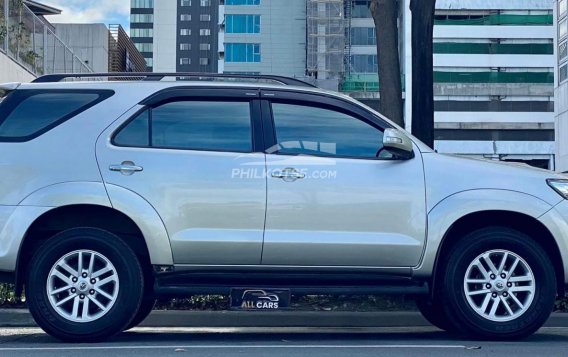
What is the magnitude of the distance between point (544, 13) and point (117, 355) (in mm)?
68044

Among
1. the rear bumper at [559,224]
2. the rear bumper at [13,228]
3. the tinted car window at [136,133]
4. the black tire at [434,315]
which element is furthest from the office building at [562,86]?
the rear bumper at [13,228]

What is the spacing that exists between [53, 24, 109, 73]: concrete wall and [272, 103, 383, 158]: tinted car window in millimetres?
31294

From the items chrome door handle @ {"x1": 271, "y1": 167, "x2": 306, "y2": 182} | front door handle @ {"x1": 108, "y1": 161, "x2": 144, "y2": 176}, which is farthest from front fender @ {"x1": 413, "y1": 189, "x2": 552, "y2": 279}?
front door handle @ {"x1": 108, "y1": 161, "x2": 144, "y2": 176}

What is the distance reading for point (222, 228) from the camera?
7117 mm

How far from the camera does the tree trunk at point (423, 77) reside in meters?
11.0

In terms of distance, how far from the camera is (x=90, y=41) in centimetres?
3859

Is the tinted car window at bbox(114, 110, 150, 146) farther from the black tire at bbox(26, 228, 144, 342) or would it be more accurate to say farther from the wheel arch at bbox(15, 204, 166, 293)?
the black tire at bbox(26, 228, 144, 342)

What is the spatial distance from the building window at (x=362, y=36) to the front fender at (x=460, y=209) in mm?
69691

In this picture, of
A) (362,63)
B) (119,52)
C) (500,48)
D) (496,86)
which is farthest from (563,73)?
(362,63)

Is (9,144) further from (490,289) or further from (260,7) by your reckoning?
(260,7)

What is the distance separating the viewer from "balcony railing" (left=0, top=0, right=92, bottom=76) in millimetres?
19469

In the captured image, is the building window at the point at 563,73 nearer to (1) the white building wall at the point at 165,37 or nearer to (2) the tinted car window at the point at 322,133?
(2) the tinted car window at the point at 322,133

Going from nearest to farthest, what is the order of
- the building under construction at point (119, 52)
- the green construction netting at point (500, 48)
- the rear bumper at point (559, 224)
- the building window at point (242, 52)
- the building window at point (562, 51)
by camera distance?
1. the rear bumper at point (559, 224)
2. the building under construction at point (119, 52)
3. the building window at point (562, 51)
4. the green construction netting at point (500, 48)
5. the building window at point (242, 52)

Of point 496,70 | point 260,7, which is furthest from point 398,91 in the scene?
point 260,7
